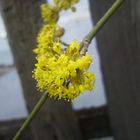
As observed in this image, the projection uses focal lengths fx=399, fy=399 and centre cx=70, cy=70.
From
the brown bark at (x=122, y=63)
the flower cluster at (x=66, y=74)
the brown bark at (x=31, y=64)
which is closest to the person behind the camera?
the flower cluster at (x=66, y=74)

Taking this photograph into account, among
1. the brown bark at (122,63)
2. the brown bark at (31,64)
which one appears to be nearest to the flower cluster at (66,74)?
the brown bark at (122,63)

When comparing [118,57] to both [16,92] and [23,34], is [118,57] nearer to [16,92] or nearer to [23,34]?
[23,34]

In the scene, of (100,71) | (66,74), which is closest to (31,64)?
(100,71)

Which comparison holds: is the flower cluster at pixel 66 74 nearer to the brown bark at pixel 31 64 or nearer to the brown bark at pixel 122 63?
the brown bark at pixel 122 63

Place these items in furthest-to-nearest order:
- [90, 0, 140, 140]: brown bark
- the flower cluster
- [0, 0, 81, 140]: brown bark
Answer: [0, 0, 81, 140]: brown bark
[90, 0, 140, 140]: brown bark
the flower cluster

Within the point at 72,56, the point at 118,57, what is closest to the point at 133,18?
the point at 118,57

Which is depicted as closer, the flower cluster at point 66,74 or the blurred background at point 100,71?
the flower cluster at point 66,74

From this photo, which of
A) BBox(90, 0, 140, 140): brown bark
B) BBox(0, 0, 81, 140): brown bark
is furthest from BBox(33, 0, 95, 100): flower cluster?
BBox(0, 0, 81, 140): brown bark

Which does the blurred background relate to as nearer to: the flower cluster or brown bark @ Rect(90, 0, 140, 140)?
brown bark @ Rect(90, 0, 140, 140)

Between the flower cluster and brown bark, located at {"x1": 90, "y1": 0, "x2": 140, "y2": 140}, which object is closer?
the flower cluster
